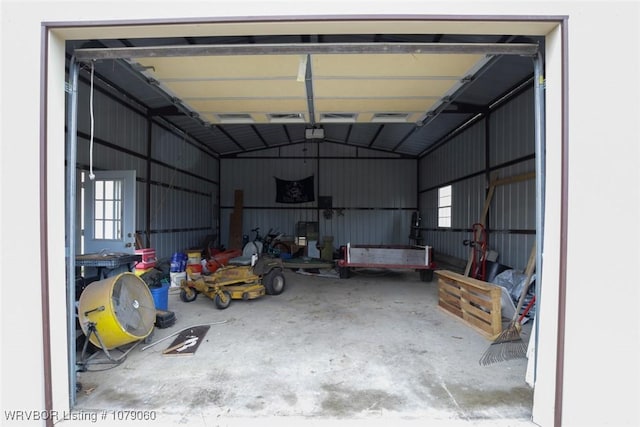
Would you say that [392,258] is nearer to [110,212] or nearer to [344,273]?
[344,273]

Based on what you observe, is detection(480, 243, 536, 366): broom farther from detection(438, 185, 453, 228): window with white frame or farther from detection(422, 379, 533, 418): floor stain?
detection(438, 185, 453, 228): window with white frame

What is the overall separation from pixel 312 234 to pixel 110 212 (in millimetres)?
6520

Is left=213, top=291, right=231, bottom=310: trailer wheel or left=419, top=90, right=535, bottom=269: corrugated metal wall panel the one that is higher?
left=419, top=90, right=535, bottom=269: corrugated metal wall panel

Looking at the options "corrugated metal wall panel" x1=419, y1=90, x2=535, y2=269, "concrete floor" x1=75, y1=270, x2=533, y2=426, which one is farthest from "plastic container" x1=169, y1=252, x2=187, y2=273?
"corrugated metal wall panel" x1=419, y1=90, x2=535, y2=269

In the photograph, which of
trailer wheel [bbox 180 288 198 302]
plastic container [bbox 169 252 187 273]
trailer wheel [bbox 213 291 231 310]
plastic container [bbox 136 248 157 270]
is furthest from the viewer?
plastic container [bbox 169 252 187 273]

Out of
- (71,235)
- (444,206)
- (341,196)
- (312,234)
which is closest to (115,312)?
(71,235)

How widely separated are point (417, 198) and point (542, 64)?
1010cm

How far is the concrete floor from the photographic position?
2244 mm

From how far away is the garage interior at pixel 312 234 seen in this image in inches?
94.5

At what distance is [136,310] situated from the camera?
130 inches

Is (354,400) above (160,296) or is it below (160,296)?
below

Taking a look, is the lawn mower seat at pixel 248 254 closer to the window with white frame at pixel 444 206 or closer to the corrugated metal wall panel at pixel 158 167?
the corrugated metal wall panel at pixel 158 167

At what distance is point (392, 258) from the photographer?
6.98 m

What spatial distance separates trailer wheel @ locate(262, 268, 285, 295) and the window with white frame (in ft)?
18.9
